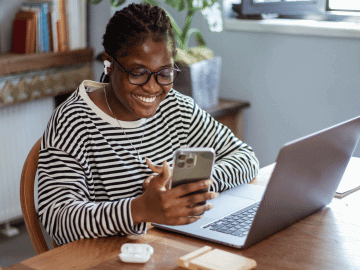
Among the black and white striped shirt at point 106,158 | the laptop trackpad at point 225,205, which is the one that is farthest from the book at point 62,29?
the laptop trackpad at point 225,205

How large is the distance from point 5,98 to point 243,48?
1.16 m

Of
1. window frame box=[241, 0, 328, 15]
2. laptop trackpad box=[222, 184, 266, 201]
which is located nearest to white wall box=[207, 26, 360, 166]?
window frame box=[241, 0, 328, 15]

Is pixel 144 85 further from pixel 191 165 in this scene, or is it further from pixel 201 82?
pixel 201 82

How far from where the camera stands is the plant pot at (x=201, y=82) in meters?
2.26

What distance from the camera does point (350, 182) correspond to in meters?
1.34

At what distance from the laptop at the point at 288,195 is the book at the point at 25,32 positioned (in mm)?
1630

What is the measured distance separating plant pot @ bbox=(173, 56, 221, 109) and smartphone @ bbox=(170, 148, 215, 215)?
1.34 m

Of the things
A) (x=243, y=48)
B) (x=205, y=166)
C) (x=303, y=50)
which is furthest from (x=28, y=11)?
(x=205, y=166)

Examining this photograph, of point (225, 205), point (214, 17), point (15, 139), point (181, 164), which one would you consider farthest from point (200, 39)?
point (181, 164)

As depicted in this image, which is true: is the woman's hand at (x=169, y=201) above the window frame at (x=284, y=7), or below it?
below

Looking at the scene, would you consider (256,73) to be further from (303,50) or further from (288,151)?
(288,151)

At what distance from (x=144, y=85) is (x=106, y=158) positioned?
0.20 meters

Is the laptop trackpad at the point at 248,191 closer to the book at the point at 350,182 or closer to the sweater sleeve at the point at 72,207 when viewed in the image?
the book at the point at 350,182

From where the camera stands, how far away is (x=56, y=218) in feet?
3.51
